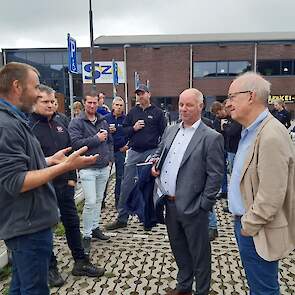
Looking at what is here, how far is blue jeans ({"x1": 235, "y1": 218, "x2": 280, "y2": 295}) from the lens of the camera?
84.7 inches

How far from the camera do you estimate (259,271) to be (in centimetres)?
217

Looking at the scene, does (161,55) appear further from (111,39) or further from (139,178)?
(139,178)

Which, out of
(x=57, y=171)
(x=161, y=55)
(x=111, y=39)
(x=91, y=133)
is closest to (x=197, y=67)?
(x=161, y=55)

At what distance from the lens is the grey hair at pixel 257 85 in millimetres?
2102

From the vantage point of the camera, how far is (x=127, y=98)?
33500 mm

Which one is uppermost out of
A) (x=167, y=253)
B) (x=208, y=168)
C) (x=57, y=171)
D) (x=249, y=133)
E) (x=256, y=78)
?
(x=256, y=78)

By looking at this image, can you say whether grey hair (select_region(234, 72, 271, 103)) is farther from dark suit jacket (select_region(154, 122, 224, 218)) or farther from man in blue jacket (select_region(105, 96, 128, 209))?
man in blue jacket (select_region(105, 96, 128, 209))

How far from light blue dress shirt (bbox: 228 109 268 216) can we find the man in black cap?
271cm

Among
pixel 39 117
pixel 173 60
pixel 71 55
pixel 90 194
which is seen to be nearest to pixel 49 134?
pixel 39 117

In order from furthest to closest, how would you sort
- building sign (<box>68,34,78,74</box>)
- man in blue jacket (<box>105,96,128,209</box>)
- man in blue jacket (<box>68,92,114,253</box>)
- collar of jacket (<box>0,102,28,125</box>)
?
building sign (<box>68,34,78,74</box>)
man in blue jacket (<box>105,96,128,209</box>)
man in blue jacket (<box>68,92,114,253</box>)
collar of jacket (<box>0,102,28,125</box>)

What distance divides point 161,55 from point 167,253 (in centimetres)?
3262

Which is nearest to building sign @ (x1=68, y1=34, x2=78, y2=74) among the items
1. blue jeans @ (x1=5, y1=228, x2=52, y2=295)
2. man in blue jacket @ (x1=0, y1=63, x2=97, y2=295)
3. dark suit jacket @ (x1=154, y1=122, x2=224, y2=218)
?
dark suit jacket @ (x1=154, y1=122, x2=224, y2=218)

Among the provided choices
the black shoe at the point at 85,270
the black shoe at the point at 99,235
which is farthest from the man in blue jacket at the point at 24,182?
the black shoe at the point at 99,235

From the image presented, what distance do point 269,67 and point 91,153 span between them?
A: 34250mm
